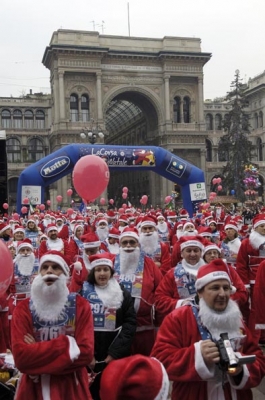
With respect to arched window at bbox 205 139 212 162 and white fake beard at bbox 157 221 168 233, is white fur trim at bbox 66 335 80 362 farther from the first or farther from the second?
arched window at bbox 205 139 212 162

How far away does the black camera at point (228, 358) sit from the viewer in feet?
9.14

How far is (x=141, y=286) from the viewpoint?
5711 mm

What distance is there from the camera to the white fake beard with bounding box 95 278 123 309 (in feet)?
15.5

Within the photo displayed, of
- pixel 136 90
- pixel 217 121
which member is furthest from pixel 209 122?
Result: pixel 136 90

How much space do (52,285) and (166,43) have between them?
51.9 metres

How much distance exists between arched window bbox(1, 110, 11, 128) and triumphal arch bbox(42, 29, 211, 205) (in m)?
13.6

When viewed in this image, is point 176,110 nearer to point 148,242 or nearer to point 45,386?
point 148,242

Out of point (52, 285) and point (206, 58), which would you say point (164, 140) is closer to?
point (206, 58)

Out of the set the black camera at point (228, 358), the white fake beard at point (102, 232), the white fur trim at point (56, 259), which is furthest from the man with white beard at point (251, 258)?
the white fake beard at point (102, 232)

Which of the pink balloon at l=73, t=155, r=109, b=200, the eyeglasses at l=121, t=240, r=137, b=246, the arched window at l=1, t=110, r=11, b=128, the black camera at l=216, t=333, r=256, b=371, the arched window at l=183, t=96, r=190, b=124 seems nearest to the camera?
the black camera at l=216, t=333, r=256, b=371

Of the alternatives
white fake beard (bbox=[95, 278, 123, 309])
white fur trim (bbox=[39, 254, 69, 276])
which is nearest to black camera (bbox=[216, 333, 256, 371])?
white fur trim (bbox=[39, 254, 69, 276])

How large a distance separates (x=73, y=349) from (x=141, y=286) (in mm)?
2305

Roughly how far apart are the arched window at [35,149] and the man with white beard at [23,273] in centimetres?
5832

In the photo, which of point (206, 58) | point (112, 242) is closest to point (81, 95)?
point (206, 58)
